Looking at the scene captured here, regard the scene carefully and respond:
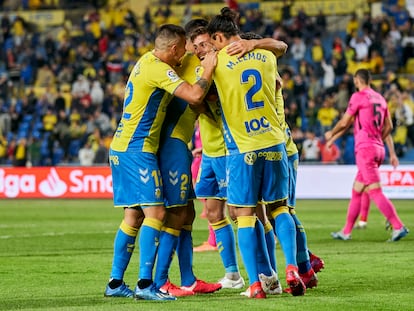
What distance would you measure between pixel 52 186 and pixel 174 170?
696 inches

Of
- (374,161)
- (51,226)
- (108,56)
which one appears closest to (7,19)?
(108,56)

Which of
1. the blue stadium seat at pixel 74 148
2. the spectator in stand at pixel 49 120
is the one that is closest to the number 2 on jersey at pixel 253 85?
the blue stadium seat at pixel 74 148

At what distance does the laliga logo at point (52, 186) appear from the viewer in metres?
26.2

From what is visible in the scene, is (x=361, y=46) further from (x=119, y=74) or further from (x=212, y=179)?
(x=212, y=179)

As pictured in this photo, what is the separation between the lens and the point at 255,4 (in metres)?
35.8

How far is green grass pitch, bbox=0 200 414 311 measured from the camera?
27.6 feet

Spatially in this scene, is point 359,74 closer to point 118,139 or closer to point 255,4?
point 118,139

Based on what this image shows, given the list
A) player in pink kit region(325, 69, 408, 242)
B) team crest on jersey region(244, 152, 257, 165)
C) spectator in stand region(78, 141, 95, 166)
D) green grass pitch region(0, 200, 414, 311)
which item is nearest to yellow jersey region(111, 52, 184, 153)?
team crest on jersey region(244, 152, 257, 165)

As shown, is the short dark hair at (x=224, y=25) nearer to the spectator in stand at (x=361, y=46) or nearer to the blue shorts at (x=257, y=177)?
the blue shorts at (x=257, y=177)

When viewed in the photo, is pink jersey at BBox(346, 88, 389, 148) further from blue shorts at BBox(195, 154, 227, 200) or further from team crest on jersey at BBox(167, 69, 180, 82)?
team crest on jersey at BBox(167, 69, 180, 82)

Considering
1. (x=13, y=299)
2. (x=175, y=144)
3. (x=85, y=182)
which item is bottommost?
(x=85, y=182)

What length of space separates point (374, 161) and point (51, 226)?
6.26 meters

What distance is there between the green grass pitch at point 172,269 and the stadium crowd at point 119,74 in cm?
851

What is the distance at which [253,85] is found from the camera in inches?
343
